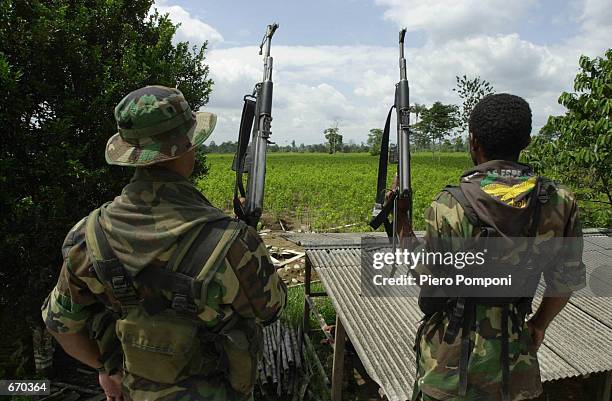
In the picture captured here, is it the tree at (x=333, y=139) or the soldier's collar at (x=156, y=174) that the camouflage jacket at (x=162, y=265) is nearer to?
the soldier's collar at (x=156, y=174)

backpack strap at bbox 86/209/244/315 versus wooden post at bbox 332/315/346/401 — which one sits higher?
backpack strap at bbox 86/209/244/315

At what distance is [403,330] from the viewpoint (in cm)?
359

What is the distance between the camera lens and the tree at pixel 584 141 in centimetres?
534

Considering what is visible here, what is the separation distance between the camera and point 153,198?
5.57 feet

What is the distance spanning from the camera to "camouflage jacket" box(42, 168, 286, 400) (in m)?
1.64

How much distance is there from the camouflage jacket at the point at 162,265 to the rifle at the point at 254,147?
79 cm

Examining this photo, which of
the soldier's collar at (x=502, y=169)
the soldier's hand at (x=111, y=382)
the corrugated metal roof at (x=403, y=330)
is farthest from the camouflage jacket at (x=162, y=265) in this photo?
the corrugated metal roof at (x=403, y=330)

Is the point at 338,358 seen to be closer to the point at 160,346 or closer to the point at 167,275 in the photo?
the point at 160,346

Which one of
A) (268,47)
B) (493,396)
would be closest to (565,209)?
(493,396)

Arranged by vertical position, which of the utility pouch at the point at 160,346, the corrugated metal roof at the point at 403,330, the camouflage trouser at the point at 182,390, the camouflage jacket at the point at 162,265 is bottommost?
the corrugated metal roof at the point at 403,330

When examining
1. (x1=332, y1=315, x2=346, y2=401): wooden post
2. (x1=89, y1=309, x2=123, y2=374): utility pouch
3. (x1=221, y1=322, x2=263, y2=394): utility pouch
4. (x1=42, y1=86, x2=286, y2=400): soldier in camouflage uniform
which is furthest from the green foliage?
(x1=221, y1=322, x2=263, y2=394): utility pouch

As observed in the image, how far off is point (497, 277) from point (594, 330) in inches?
86.4

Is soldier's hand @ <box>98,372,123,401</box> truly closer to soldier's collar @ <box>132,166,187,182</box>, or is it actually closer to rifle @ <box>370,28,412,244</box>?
soldier's collar @ <box>132,166,187,182</box>

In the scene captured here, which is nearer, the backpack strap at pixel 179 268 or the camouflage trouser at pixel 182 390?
the backpack strap at pixel 179 268
